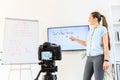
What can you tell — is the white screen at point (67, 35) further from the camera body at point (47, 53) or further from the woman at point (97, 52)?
the camera body at point (47, 53)

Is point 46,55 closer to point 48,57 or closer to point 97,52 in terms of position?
point 48,57

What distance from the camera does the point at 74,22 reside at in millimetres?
3631

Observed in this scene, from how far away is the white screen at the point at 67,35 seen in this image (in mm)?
3486

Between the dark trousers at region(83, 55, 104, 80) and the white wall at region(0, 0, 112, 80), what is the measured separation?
1074 mm

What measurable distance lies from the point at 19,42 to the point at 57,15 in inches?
38.6

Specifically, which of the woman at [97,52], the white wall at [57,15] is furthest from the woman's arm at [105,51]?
the white wall at [57,15]

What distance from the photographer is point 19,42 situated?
307 cm

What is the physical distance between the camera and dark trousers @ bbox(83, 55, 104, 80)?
239 cm

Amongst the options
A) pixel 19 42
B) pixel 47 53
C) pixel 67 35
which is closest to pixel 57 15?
pixel 67 35

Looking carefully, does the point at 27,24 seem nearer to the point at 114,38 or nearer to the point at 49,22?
the point at 49,22

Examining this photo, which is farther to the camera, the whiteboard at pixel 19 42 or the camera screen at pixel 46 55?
the whiteboard at pixel 19 42

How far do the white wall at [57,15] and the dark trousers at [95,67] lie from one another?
3.52 ft

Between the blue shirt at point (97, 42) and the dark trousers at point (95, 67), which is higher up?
the blue shirt at point (97, 42)

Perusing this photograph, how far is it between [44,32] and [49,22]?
0.21m
